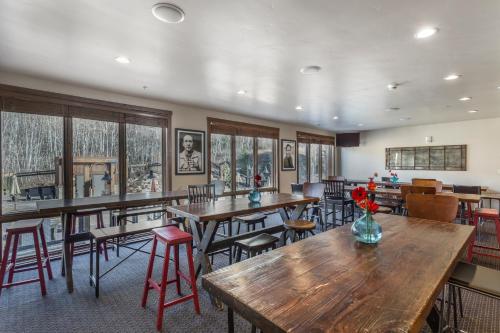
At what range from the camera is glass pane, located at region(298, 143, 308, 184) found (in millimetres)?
7950

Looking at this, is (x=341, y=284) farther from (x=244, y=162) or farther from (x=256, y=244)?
(x=244, y=162)

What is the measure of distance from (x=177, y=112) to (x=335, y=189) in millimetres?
3487

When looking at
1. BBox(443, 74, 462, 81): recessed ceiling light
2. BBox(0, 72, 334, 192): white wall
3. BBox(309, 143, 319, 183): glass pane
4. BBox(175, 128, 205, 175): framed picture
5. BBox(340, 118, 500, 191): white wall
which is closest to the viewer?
BBox(443, 74, 462, 81): recessed ceiling light

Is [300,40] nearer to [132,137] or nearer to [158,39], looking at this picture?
[158,39]

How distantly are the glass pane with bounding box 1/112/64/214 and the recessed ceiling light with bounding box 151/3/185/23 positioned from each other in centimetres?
277

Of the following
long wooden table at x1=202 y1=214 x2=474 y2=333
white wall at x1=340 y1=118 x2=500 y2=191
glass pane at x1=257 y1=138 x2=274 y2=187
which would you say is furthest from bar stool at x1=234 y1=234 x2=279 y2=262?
white wall at x1=340 y1=118 x2=500 y2=191

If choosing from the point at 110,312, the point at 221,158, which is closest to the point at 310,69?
the point at 221,158

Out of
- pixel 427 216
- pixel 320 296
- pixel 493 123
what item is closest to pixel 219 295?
pixel 320 296

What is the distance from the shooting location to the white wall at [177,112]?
347cm

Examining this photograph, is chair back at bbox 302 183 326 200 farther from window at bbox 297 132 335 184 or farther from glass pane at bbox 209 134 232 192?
window at bbox 297 132 335 184

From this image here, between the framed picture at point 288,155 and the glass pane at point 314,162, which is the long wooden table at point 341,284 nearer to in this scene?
the framed picture at point 288,155

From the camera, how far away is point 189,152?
513 centimetres

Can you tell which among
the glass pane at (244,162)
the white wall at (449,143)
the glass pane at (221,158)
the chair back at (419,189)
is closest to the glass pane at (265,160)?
the glass pane at (244,162)

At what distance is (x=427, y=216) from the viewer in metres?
2.60
